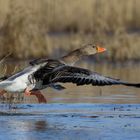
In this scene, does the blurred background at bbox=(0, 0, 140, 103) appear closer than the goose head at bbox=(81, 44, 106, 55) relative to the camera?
No

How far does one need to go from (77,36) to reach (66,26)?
2820 mm

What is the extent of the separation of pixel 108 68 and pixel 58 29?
24.0ft

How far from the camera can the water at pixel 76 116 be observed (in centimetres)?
1073

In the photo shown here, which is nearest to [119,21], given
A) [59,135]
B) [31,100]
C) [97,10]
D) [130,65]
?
[97,10]

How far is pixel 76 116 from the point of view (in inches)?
487

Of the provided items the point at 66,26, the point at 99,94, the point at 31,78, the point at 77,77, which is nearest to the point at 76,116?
the point at 77,77

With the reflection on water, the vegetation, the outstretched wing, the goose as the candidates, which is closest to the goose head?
the reflection on water

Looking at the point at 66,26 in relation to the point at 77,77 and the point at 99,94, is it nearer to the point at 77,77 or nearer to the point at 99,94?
the point at 99,94

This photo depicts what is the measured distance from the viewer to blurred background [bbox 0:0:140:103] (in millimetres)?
16219

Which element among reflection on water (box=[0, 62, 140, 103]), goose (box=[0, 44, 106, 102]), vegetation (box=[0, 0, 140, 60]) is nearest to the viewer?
goose (box=[0, 44, 106, 102])

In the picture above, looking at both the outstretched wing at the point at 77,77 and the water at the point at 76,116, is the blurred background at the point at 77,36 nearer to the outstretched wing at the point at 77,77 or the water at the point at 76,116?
the water at the point at 76,116

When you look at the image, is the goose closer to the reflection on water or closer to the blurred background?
the reflection on water

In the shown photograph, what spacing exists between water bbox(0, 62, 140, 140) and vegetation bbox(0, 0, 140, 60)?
4.76 meters

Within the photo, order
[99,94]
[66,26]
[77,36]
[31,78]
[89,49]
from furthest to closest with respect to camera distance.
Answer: [66,26]
[77,36]
[99,94]
[89,49]
[31,78]
